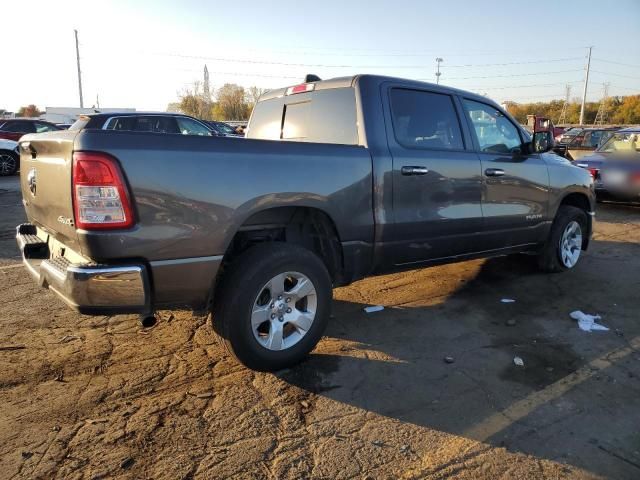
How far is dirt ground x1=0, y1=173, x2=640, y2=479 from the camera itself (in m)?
2.41

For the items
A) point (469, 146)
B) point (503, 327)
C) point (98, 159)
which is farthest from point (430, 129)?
point (98, 159)

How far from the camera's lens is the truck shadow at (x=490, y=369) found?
8.79 ft

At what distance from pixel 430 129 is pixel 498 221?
3.96ft

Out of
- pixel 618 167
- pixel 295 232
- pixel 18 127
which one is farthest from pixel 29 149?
pixel 18 127

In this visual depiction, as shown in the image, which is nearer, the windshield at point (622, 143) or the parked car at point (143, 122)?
the windshield at point (622, 143)

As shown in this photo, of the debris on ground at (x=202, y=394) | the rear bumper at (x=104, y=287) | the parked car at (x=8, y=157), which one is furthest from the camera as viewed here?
the parked car at (x=8, y=157)

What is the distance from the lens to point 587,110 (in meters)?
69.9

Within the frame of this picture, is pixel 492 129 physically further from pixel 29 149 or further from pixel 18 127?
pixel 18 127

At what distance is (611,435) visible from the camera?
2643mm

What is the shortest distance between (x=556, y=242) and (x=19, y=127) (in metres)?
16.8

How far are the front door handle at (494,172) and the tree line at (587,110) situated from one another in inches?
2318

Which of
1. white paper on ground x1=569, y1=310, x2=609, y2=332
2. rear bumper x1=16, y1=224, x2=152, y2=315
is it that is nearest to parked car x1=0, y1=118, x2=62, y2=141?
rear bumper x1=16, y1=224, x2=152, y2=315

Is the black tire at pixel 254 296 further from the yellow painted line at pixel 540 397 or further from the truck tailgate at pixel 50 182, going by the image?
the yellow painted line at pixel 540 397

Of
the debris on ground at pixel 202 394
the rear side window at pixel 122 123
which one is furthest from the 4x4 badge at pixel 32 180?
the rear side window at pixel 122 123
